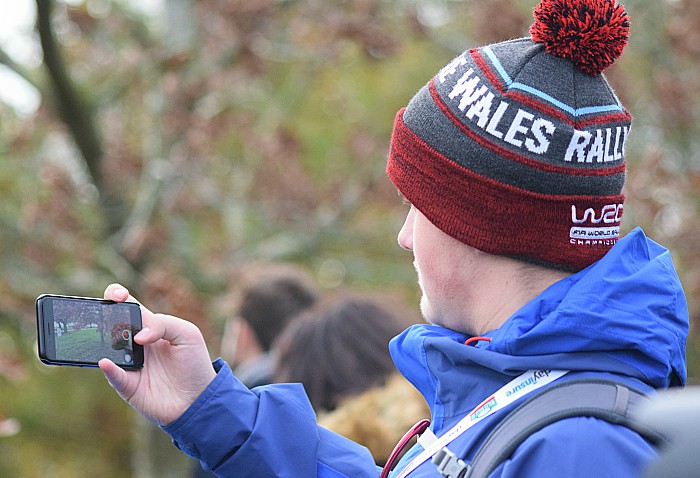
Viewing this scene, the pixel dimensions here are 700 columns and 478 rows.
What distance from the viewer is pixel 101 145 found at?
22.6ft

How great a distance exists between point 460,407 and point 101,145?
5717 millimetres

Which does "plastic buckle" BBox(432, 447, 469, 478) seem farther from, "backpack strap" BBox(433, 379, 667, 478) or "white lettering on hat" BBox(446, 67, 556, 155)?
"white lettering on hat" BBox(446, 67, 556, 155)

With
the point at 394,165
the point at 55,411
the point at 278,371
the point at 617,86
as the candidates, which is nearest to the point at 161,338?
the point at 394,165

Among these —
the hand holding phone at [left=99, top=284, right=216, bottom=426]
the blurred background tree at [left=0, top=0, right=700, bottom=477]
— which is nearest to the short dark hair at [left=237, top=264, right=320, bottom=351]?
the blurred background tree at [left=0, top=0, right=700, bottom=477]

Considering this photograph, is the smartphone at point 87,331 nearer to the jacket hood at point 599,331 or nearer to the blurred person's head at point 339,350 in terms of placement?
the jacket hood at point 599,331

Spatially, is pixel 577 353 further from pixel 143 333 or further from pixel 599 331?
pixel 143 333

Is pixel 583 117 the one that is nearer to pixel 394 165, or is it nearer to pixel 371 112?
pixel 394 165

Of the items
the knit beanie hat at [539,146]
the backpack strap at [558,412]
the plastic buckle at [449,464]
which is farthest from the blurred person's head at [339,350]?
the backpack strap at [558,412]

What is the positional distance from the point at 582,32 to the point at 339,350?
64.5 inches

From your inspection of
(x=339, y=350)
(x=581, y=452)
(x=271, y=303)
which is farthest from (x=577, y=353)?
(x=271, y=303)

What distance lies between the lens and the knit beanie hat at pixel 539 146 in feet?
5.56

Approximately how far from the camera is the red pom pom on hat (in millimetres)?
1748

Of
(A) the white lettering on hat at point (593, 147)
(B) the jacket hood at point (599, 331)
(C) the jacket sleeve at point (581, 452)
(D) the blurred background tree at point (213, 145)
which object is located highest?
(A) the white lettering on hat at point (593, 147)

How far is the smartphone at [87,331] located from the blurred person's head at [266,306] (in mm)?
2310
